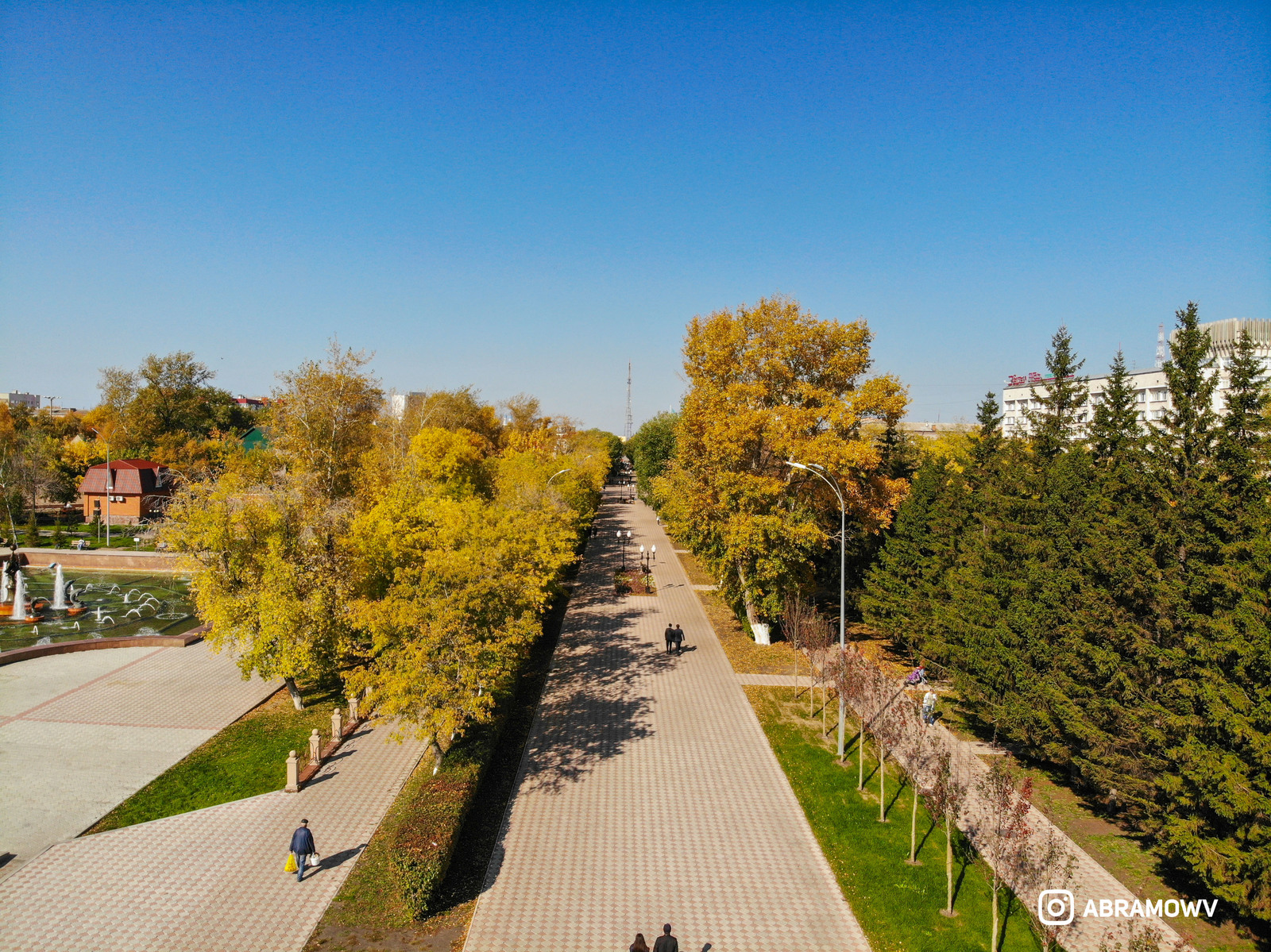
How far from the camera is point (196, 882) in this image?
10977 millimetres

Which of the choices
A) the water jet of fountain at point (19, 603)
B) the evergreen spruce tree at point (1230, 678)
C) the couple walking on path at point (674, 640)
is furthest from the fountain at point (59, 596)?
the evergreen spruce tree at point (1230, 678)

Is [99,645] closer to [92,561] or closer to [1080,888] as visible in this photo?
[92,561]

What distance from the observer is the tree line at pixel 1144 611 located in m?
10.1

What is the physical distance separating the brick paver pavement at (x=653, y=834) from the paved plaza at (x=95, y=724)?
813 centimetres

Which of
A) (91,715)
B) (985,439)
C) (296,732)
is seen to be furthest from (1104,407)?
(91,715)

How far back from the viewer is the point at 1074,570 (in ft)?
48.9

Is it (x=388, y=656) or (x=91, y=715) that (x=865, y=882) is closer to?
(x=388, y=656)

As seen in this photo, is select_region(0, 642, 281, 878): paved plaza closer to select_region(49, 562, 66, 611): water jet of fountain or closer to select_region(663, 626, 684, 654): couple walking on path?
select_region(49, 562, 66, 611): water jet of fountain

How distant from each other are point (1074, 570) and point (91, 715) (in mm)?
24101

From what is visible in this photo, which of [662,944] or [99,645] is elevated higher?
[99,645]

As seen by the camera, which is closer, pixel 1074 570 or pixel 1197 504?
pixel 1197 504

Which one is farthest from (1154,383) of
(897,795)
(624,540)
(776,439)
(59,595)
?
(59,595)

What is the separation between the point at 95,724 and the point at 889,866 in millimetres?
18606

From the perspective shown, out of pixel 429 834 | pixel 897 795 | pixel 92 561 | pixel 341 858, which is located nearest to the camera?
pixel 429 834
